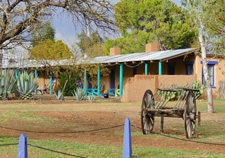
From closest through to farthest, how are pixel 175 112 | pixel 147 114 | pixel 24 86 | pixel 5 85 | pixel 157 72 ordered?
1. pixel 175 112
2. pixel 147 114
3. pixel 5 85
4. pixel 24 86
5. pixel 157 72

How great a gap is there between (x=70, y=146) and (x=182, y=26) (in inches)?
1501

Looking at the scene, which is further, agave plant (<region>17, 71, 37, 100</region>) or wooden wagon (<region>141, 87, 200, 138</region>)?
agave plant (<region>17, 71, 37, 100</region>)

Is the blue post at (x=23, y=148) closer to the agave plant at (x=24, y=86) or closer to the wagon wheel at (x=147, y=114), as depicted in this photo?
the wagon wheel at (x=147, y=114)

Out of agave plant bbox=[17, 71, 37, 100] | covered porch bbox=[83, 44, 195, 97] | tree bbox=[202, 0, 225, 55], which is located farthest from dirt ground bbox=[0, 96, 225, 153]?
agave plant bbox=[17, 71, 37, 100]

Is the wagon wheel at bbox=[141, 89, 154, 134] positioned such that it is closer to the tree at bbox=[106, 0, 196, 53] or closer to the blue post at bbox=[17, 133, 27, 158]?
the blue post at bbox=[17, 133, 27, 158]

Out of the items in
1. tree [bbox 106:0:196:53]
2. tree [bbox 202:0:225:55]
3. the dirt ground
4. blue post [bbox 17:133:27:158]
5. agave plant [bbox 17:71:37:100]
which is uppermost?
tree [bbox 106:0:196:53]

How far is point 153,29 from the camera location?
46.6m

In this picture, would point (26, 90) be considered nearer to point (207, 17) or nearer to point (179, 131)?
point (207, 17)

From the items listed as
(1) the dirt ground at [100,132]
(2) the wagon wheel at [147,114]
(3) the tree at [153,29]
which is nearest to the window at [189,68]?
(1) the dirt ground at [100,132]

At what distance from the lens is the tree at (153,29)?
45000 mm

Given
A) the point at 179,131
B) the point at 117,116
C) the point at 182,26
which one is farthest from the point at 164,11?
the point at 179,131

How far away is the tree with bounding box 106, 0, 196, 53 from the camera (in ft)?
148

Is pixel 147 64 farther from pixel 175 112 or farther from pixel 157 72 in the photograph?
pixel 175 112

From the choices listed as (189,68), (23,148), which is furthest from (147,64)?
(23,148)
